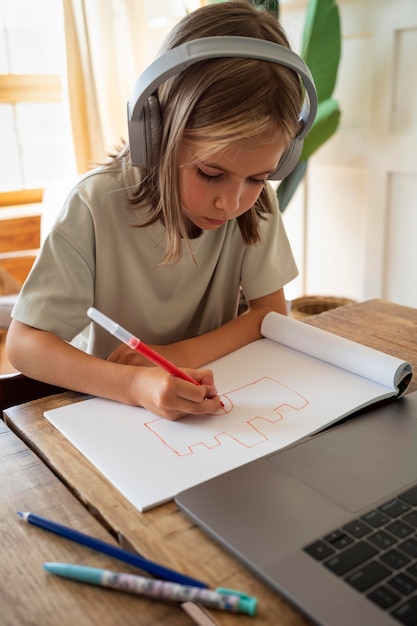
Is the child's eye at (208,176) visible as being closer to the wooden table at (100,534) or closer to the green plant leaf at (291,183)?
the wooden table at (100,534)

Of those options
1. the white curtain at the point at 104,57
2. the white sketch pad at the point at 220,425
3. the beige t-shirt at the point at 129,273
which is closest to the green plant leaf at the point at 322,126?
the white curtain at the point at 104,57

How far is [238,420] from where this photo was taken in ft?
2.26

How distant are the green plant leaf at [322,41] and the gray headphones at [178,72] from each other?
113 cm

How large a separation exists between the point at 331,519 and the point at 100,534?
195 millimetres

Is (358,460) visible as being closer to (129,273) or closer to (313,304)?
(129,273)

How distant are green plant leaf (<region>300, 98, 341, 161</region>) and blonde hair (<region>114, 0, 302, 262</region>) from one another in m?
1.09

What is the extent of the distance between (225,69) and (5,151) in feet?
6.25

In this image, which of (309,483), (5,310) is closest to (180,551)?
(309,483)

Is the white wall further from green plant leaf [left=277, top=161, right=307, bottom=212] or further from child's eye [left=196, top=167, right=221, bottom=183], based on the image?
child's eye [left=196, top=167, right=221, bottom=183]

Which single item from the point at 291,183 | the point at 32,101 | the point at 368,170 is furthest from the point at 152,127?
the point at 32,101

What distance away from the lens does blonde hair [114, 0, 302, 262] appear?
2.39 ft

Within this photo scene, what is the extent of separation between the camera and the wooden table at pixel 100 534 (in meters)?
0.43

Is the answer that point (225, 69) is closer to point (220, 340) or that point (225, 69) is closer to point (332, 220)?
point (220, 340)

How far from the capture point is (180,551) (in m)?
0.49
